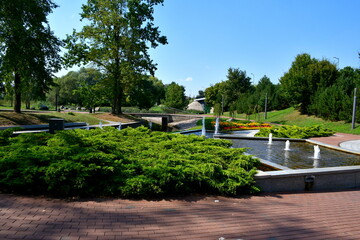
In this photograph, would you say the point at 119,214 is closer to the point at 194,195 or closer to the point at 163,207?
the point at 163,207

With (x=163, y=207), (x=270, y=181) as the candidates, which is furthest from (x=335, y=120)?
(x=163, y=207)

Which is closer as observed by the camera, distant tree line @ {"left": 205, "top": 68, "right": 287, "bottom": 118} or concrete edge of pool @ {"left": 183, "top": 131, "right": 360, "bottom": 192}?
concrete edge of pool @ {"left": 183, "top": 131, "right": 360, "bottom": 192}

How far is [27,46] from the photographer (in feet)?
54.4

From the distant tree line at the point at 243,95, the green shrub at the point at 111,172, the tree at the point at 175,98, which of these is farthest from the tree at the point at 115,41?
the tree at the point at 175,98

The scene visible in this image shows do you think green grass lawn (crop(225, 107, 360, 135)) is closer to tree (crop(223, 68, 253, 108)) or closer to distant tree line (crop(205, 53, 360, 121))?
distant tree line (crop(205, 53, 360, 121))

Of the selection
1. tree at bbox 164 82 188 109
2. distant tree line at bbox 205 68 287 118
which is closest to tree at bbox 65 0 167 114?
distant tree line at bbox 205 68 287 118

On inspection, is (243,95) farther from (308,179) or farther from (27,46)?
(308,179)

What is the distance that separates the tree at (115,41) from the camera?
77.7 feet

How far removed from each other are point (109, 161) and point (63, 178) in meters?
0.93

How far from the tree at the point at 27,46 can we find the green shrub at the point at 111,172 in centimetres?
1354

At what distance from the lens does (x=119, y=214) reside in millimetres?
3734

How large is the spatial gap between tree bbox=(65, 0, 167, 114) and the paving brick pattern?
21664mm

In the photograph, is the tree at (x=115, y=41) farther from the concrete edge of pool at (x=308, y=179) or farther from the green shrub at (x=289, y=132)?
the concrete edge of pool at (x=308, y=179)

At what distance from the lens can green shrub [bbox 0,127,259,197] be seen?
4254 millimetres
